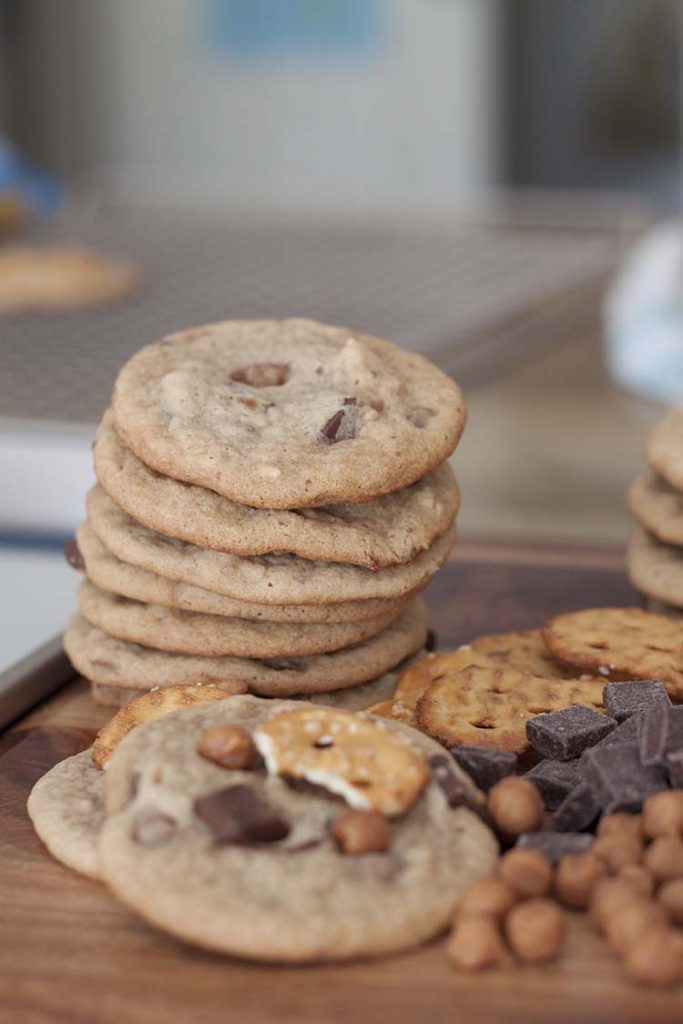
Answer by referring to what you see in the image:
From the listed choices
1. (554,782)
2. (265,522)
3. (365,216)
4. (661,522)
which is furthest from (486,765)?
(365,216)

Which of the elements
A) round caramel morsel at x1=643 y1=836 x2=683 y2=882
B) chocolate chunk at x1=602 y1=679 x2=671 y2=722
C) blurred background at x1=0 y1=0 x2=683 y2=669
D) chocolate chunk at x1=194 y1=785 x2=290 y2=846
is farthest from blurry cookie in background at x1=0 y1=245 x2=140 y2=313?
round caramel morsel at x1=643 y1=836 x2=683 y2=882

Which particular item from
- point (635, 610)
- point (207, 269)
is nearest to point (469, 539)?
point (635, 610)

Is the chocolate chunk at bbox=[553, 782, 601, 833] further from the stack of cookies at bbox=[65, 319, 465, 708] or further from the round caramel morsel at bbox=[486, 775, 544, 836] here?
the stack of cookies at bbox=[65, 319, 465, 708]

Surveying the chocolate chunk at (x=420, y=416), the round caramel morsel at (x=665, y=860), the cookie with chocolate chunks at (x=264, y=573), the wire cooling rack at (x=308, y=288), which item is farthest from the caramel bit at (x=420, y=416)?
the wire cooling rack at (x=308, y=288)

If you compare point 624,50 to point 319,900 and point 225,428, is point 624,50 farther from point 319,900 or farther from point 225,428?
point 319,900

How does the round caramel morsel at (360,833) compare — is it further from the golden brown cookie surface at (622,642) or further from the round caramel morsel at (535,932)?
the golden brown cookie surface at (622,642)

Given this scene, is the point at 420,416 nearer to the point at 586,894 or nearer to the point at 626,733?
the point at 626,733
